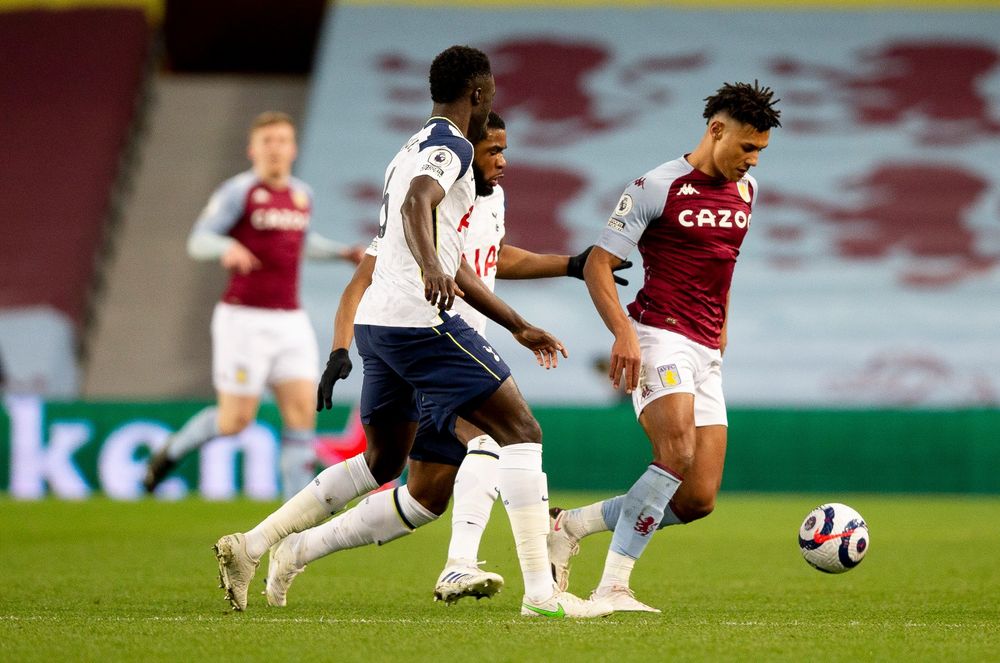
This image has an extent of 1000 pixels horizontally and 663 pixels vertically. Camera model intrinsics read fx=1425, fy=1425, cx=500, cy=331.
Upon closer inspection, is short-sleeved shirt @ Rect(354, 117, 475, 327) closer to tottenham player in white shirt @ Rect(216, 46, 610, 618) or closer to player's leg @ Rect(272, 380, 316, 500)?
tottenham player in white shirt @ Rect(216, 46, 610, 618)

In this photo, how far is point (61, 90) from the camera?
69.4ft

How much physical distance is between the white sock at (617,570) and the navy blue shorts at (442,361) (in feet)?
2.98

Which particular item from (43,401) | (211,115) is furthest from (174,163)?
(43,401)

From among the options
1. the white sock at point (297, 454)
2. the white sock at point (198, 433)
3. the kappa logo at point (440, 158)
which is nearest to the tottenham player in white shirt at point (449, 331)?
the kappa logo at point (440, 158)

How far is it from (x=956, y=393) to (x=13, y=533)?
11889 mm

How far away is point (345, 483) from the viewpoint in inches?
223

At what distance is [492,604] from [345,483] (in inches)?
30.6

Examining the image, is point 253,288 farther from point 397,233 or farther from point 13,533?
point 397,233

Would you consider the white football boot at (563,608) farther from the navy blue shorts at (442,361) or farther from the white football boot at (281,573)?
the white football boot at (281,573)

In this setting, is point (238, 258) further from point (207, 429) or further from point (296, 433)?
point (207, 429)

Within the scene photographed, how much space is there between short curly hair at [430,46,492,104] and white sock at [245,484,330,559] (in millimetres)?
1653

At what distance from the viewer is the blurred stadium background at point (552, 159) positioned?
59.4 feet

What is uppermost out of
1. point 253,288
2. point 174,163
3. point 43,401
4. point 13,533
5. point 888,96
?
point 888,96

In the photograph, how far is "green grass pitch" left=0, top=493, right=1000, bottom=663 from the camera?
4352mm
